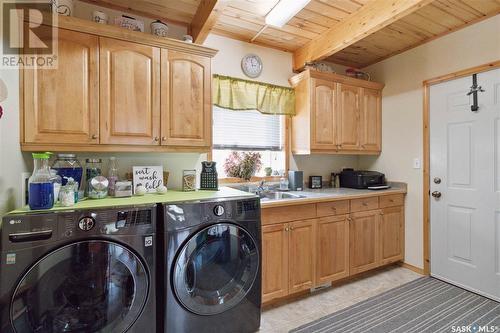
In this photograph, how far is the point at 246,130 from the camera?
8.72ft

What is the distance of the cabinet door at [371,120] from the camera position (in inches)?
115

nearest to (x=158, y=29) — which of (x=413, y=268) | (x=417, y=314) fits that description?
(x=417, y=314)

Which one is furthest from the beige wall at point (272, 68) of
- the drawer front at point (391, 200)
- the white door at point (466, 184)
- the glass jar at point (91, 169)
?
the glass jar at point (91, 169)

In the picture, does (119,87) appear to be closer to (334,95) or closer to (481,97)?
(334,95)

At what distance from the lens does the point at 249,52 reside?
2607mm

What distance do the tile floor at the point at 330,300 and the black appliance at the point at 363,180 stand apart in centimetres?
97

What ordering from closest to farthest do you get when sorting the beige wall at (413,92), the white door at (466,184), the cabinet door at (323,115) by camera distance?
1. the white door at (466,184)
2. the beige wall at (413,92)
3. the cabinet door at (323,115)

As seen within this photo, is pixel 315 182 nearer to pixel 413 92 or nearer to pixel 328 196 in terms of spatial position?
pixel 328 196

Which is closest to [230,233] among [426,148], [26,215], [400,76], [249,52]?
[26,215]

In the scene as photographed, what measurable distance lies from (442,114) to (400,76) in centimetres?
70

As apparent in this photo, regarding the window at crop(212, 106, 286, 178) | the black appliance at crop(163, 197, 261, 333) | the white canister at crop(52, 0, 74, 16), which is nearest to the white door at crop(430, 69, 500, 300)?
the window at crop(212, 106, 286, 178)

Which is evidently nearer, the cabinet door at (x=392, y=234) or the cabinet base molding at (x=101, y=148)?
the cabinet base molding at (x=101, y=148)

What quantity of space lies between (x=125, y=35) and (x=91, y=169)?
0.98 metres

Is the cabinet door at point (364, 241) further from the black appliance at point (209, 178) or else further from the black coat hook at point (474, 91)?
the black appliance at point (209, 178)
